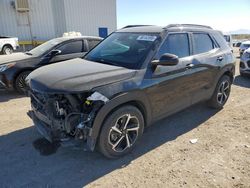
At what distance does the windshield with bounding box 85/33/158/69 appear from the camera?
3547 millimetres

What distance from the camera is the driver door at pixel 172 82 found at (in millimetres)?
3594

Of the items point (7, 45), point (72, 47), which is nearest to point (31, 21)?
point (7, 45)

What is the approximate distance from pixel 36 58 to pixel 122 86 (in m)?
4.18

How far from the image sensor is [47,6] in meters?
19.8

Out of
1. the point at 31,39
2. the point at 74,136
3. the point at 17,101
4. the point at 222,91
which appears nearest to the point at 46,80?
the point at 74,136

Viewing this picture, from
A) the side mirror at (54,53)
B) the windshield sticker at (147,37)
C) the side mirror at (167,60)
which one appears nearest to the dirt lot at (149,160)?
the side mirror at (167,60)

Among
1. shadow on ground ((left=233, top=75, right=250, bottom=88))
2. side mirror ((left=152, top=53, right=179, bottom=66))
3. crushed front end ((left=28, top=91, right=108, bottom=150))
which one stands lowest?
shadow on ground ((left=233, top=75, right=250, bottom=88))

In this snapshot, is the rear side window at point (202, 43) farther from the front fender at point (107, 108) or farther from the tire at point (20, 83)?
the tire at point (20, 83)

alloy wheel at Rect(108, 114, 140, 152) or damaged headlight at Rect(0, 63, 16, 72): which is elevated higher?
damaged headlight at Rect(0, 63, 16, 72)

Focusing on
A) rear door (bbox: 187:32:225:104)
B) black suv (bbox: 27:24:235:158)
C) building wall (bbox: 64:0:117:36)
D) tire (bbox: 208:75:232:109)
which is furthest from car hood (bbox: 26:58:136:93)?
building wall (bbox: 64:0:117:36)

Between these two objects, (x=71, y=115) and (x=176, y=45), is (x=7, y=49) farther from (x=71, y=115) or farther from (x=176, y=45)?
(x=71, y=115)

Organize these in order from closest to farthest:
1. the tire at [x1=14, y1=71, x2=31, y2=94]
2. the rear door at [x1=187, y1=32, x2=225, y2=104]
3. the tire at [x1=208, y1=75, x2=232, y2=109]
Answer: the rear door at [x1=187, y1=32, x2=225, y2=104]
the tire at [x1=208, y1=75, x2=232, y2=109]
the tire at [x1=14, y1=71, x2=31, y2=94]

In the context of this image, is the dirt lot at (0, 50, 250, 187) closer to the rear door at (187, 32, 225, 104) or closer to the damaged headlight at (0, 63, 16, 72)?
the rear door at (187, 32, 225, 104)

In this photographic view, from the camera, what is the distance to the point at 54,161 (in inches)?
131
